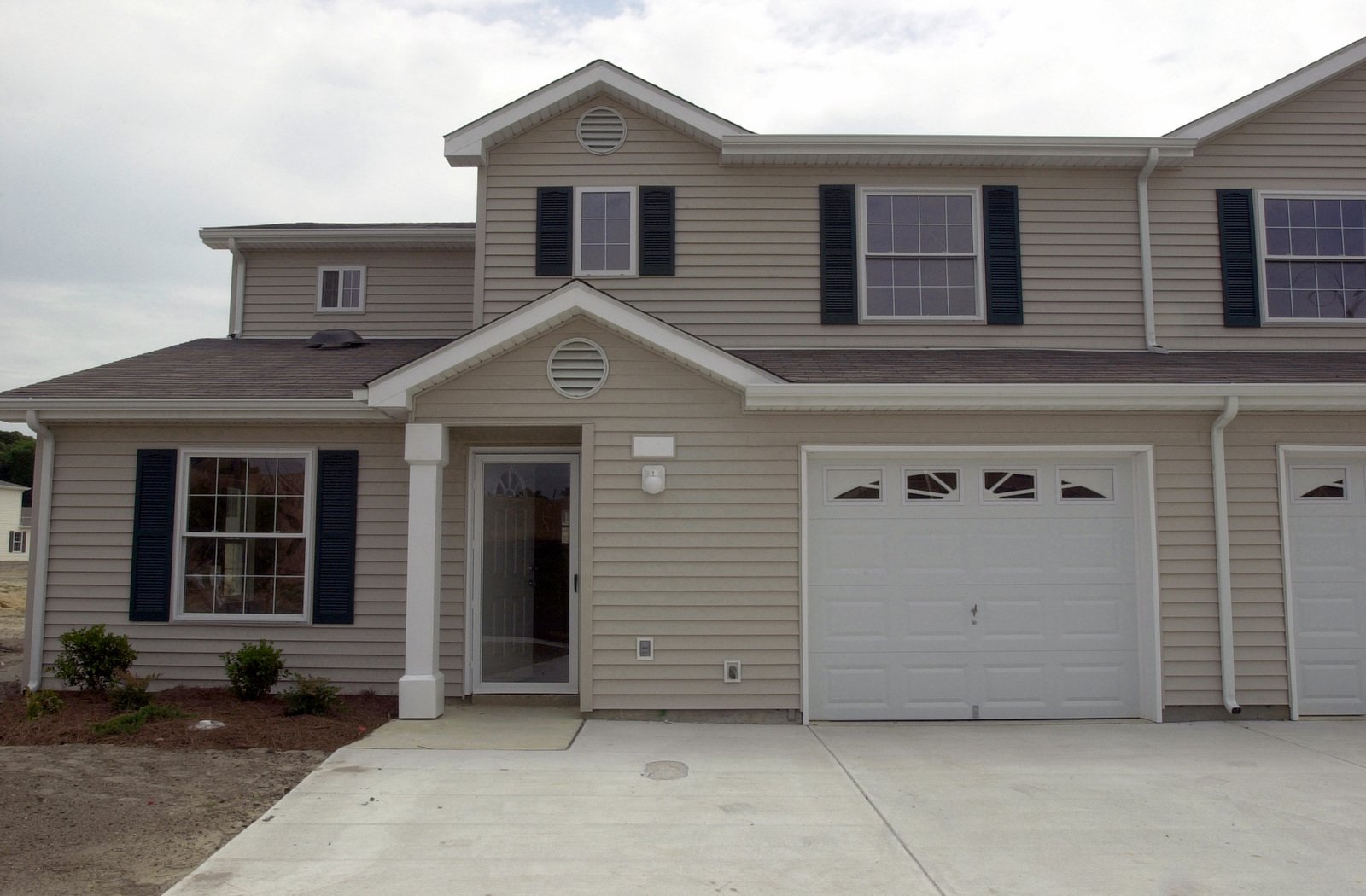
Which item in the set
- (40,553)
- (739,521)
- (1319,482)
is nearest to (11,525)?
(40,553)

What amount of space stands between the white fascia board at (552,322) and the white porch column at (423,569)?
41cm

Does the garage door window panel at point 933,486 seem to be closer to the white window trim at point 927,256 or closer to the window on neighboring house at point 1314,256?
the white window trim at point 927,256

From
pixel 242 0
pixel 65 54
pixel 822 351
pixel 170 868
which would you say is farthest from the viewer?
pixel 65 54

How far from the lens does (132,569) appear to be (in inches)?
322

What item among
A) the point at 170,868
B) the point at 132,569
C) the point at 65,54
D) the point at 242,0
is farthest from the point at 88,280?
the point at 170,868

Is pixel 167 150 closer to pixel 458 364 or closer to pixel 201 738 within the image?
pixel 458 364

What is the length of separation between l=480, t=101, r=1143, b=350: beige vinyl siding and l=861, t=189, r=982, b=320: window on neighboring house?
154 millimetres

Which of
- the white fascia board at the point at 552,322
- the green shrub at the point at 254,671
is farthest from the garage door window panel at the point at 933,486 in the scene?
the green shrub at the point at 254,671

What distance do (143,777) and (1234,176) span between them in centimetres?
1073

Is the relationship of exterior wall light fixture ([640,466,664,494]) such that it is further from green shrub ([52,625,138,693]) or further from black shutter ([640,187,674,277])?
green shrub ([52,625,138,693])

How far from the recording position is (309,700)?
715 cm

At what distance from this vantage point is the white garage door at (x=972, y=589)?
771cm

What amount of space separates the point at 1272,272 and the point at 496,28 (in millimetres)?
8916

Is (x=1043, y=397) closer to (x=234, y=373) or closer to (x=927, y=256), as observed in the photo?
(x=927, y=256)
